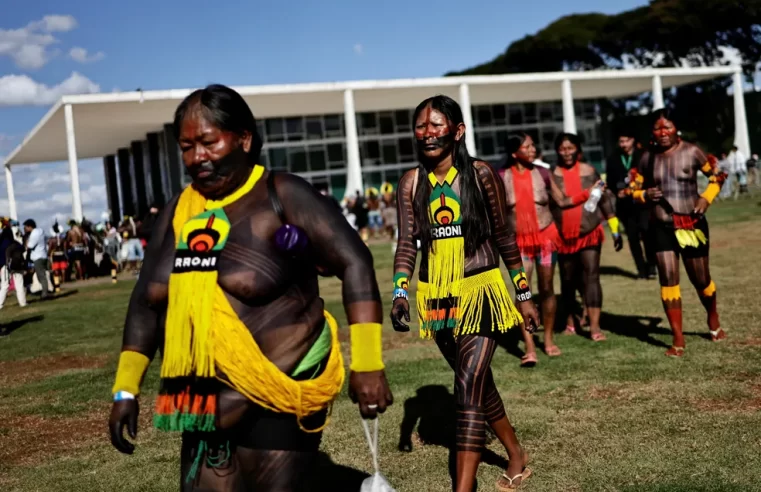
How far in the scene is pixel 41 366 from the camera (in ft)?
35.6

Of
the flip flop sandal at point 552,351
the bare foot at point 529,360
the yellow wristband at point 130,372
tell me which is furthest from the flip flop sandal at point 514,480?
the flip flop sandal at point 552,351

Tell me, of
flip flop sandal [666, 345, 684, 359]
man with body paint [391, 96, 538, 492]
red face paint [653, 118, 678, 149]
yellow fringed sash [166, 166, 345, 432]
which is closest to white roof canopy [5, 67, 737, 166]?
red face paint [653, 118, 678, 149]

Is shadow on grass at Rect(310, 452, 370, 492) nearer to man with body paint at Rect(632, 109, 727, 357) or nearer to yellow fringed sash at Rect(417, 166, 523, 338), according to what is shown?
yellow fringed sash at Rect(417, 166, 523, 338)

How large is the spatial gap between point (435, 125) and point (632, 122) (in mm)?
47811

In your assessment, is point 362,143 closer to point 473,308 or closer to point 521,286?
point 521,286

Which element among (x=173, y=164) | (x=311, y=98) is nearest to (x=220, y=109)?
(x=311, y=98)

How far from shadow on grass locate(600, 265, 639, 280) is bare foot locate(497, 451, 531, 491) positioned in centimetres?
1004

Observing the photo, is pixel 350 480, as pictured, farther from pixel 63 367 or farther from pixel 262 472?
pixel 63 367

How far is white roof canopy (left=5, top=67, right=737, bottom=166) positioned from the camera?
36312 mm

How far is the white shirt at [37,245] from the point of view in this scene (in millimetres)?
20422

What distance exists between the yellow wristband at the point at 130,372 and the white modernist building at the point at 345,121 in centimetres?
3333

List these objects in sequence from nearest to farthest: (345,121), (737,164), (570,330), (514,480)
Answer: (514,480) → (570,330) → (737,164) → (345,121)

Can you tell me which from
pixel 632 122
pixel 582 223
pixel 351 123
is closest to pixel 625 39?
pixel 632 122

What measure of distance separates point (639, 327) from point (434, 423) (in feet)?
13.8
